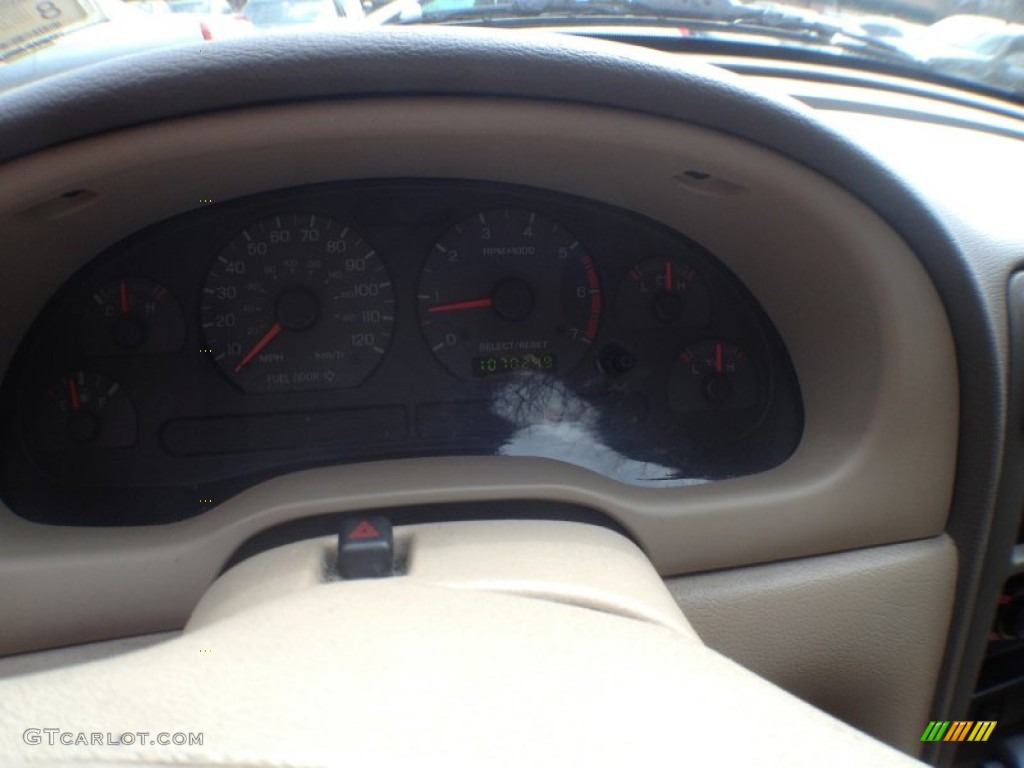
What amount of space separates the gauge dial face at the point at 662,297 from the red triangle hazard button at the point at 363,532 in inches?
30.9

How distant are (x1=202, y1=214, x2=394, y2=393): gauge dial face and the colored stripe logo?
129 cm

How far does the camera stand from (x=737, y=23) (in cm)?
200

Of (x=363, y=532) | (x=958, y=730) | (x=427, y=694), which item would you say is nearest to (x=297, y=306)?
(x=363, y=532)

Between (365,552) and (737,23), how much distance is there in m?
1.42

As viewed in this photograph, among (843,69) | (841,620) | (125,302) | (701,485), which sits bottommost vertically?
(841,620)

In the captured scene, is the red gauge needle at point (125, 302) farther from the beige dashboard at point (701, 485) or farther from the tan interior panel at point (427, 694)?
the tan interior panel at point (427, 694)

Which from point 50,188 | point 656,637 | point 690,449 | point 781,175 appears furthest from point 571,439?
point 50,188

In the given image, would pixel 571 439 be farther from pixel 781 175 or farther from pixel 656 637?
pixel 656 637

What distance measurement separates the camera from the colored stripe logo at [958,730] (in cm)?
174

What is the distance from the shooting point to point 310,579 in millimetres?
1313

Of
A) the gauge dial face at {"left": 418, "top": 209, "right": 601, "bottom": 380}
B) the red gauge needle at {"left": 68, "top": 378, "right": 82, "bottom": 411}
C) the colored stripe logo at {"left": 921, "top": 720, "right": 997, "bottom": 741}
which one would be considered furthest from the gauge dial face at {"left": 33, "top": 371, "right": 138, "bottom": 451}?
the colored stripe logo at {"left": 921, "top": 720, "right": 997, "bottom": 741}

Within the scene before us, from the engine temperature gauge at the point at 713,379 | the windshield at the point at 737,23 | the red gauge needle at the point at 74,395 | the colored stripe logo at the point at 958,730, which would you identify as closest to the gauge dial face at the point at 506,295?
the engine temperature gauge at the point at 713,379
